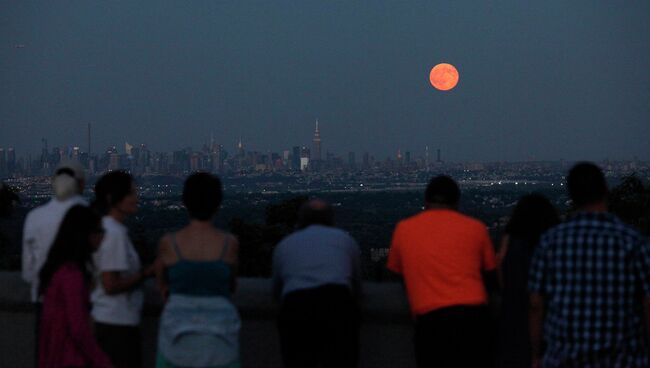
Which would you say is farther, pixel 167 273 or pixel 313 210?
pixel 313 210

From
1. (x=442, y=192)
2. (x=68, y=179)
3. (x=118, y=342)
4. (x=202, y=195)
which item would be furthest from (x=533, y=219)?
A: (x=68, y=179)

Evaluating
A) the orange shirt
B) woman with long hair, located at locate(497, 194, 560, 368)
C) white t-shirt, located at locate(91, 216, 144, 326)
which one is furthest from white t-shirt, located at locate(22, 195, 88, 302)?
woman with long hair, located at locate(497, 194, 560, 368)

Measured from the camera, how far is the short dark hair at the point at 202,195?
441cm

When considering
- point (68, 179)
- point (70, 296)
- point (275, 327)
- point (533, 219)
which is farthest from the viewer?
Result: point (275, 327)

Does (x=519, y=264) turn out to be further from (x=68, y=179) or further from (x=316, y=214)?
(x=68, y=179)

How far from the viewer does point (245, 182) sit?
87625mm

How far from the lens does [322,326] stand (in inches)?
184

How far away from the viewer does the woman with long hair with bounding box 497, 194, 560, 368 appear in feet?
15.5

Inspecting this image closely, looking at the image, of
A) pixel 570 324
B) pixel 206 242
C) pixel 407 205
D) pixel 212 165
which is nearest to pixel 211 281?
pixel 206 242

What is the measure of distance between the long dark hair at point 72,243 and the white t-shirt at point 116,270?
A: 0.39m

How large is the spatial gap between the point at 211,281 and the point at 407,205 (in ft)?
237

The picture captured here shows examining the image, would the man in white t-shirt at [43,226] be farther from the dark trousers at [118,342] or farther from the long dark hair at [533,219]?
the long dark hair at [533,219]

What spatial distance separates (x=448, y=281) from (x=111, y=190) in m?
1.96

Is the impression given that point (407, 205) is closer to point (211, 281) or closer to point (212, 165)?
point (212, 165)
